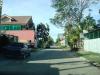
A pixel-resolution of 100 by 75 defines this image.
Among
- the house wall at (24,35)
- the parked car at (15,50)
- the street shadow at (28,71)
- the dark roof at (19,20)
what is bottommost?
the street shadow at (28,71)

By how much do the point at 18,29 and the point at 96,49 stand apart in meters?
41.8

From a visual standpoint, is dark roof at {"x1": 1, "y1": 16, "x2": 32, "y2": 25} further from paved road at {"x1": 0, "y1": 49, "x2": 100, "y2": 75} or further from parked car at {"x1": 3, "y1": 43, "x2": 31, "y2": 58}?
paved road at {"x1": 0, "y1": 49, "x2": 100, "y2": 75}

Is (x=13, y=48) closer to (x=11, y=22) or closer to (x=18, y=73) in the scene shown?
(x=18, y=73)

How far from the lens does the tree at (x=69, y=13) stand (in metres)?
70.9

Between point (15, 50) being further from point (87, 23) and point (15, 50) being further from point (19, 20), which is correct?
point (19, 20)

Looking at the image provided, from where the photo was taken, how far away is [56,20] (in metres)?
76.9

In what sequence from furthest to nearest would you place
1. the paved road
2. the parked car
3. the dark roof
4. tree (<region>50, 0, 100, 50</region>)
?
the dark roof
tree (<region>50, 0, 100, 50</region>)
the parked car
the paved road

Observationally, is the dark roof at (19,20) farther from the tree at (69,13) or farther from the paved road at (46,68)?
the paved road at (46,68)

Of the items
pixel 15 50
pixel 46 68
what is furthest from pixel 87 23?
pixel 46 68

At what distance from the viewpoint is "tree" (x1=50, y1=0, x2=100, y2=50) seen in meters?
70.9

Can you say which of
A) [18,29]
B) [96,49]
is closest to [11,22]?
[18,29]

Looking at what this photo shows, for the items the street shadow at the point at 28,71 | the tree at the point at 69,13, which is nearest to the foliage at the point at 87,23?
the tree at the point at 69,13

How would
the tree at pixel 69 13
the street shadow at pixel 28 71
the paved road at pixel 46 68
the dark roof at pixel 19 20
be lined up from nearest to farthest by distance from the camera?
the street shadow at pixel 28 71 → the paved road at pixel 46 68 → the tree at pixel 69 13 → the dark roof at pixel 19 20

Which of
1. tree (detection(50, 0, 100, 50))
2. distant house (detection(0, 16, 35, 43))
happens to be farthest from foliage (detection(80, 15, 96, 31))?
distant house (detection(0, 16, 35, 43))
